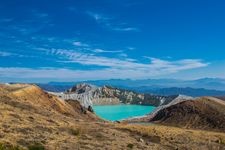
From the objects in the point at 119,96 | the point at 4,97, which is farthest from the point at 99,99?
the point at 4,97

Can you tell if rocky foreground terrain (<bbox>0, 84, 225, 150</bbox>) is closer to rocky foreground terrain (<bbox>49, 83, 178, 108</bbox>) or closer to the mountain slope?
the mountain slope

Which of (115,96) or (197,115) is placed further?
(115,96)

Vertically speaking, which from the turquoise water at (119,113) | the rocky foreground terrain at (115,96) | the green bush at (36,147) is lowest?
the turquoise water at (119,113)

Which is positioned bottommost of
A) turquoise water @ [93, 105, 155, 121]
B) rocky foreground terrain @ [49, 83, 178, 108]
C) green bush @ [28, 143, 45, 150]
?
turquoise water @ [93, 105, 155, 121]

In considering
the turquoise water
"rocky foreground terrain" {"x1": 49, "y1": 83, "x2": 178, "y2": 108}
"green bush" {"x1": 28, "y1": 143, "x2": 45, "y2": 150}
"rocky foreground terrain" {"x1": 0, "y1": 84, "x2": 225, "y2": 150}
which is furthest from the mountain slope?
"rocky foreground terrain" {"x1": 49, "y1": 83, "x2": 178, "y2": 108}

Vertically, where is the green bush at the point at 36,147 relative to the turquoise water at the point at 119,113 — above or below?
above

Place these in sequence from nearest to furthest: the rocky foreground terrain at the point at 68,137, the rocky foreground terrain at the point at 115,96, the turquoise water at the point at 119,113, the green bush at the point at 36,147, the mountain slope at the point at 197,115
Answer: the green bush at the point at 36,147 → the rocky foreground terrain at the point at 68,137 → the mountain slope at the point at 197,115 → the turquoise water at the point at 119,113 → the rocky foreground terrain at the point at 115,96

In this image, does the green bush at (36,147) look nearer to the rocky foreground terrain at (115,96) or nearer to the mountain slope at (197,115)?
the mountain slope at (197,115)

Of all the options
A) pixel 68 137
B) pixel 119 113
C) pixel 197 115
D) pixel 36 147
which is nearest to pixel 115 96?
pixel 119 113

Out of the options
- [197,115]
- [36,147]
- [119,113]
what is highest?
[197,115]

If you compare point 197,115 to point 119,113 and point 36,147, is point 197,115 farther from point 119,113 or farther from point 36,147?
point 36,147

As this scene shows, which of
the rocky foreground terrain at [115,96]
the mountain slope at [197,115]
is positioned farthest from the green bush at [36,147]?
the rocky foreground terrain at [115,96]

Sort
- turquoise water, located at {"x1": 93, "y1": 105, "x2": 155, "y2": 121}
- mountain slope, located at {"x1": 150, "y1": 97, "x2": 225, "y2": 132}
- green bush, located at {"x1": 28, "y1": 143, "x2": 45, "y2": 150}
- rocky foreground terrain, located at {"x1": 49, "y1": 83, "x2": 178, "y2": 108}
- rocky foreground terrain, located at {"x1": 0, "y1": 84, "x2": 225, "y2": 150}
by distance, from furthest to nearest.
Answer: rocky foreground terrain, located at {"x1": 49, "y1": 83, "x2": 178, "y2": 108}, turquoise water, located at {"x1": 93, "y1": 105, "x2": 155, "y2": 121}, mountain slope, located at {"x1": 150, "y1": 97, "x2": 225, "y2": 132}, rocky foreground terrain, located at {"x1": 0, "y1": 84, "x2": 225, "y2": 150}, green bush, located at {"x1": 28, "y1": 143, "x2": 45, "y2": 150}
